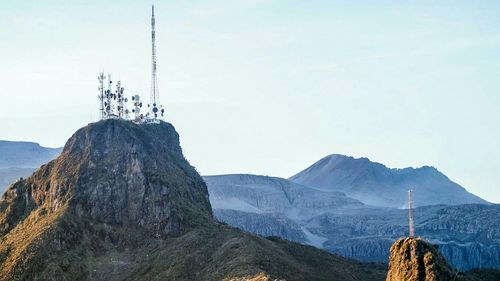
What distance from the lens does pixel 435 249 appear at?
138750 mm

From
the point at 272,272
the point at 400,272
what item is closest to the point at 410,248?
the point at 400,272

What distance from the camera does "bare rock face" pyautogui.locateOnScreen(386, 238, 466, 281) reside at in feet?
437

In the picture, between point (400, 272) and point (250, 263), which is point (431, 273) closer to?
point (400, 272)

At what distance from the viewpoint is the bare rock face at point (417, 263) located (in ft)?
437

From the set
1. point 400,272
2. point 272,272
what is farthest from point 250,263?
point 400,272

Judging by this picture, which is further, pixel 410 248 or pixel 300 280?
pixel 300 280

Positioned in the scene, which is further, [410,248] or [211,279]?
[211,279]

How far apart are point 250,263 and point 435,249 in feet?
209

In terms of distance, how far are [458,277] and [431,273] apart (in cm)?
496

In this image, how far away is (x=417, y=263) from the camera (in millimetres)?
134750

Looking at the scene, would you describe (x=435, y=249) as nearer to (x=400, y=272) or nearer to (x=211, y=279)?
(x=400, y=272)

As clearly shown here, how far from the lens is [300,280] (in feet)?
621

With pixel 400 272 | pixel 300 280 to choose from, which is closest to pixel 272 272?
pixel 300 280

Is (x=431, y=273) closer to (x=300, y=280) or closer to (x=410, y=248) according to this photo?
(x=410, y=248)
